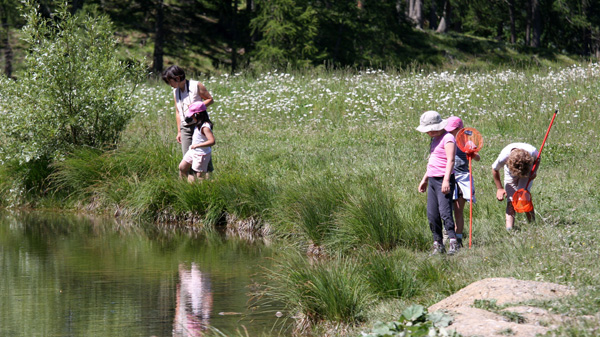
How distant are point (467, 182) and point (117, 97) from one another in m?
7.05

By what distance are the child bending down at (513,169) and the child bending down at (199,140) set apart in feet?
12.4

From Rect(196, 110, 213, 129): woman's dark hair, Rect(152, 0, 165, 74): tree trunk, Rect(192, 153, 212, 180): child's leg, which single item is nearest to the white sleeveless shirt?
Rect(196, 110, 213, 129): woman's dark hair

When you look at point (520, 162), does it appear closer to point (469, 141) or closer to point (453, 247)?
point (469, 141)

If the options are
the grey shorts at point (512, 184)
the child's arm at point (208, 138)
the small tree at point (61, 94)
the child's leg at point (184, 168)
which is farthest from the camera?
the small tree at point (61, 94)

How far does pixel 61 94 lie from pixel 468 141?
7.44m

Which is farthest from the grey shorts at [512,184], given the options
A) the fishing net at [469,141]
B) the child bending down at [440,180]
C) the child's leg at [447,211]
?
the child's leg at [447,211]

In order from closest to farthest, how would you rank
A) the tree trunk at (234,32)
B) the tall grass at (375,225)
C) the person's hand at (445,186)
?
1. the person's hand at (445,186)
2. the tall grass at (375,225)
3. the tree trunk at (234,32)

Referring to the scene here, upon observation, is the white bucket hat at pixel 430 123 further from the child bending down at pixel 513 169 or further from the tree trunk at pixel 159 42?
the tree trunk at pixel 159 42

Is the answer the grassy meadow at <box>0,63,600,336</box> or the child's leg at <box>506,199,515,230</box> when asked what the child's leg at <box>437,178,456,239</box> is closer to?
the grassy meadow at <box>0,63,600,336</box>

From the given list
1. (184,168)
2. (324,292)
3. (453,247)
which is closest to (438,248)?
(453,247)

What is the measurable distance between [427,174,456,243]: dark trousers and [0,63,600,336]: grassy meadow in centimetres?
30

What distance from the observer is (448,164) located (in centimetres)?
756

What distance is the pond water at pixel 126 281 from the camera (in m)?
6.41

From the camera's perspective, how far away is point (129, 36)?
126 ft
